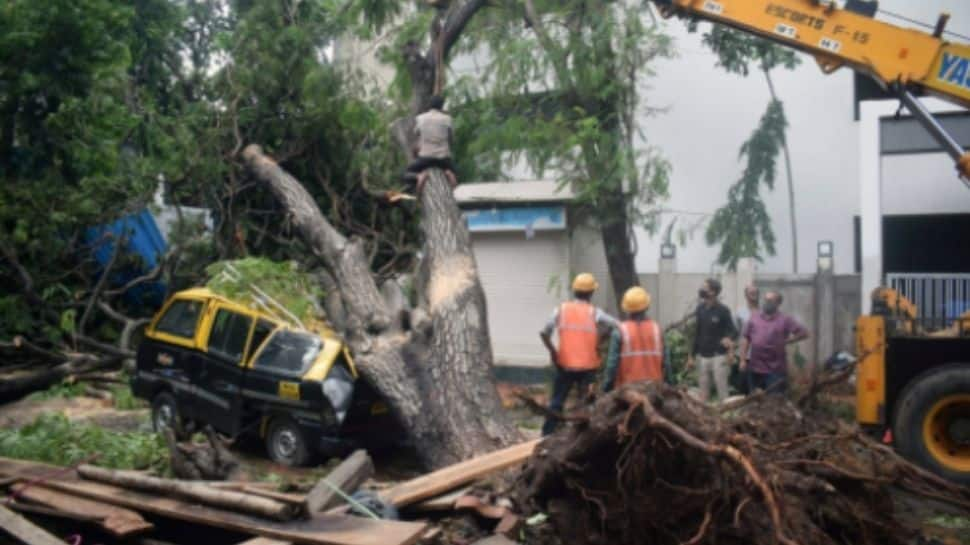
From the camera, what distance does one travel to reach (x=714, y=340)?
11016 millimetres

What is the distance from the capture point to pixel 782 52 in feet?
48.4

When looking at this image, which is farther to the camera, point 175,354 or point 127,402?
point 127,402

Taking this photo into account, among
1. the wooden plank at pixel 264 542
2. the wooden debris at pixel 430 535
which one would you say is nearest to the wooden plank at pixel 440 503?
the wooden debris at pixel 430 535

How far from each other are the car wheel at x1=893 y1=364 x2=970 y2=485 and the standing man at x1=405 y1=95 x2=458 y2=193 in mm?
4400

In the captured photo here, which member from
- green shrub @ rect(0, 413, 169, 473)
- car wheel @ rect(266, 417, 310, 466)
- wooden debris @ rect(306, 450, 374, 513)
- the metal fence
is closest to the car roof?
car wheel @ rect(266, 417, 310, 466)

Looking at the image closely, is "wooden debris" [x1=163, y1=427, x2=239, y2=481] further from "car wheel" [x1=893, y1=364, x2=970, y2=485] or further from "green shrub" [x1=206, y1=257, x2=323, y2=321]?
"car wheel" [x1=893, y1=364, x2=970, y2=485]

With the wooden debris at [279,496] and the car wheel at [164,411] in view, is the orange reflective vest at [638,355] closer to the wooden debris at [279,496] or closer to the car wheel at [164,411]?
the wooden debris at [279,496]

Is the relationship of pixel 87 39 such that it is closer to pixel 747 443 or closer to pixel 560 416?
pixel 560 416

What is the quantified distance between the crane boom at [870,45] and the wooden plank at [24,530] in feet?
21.2

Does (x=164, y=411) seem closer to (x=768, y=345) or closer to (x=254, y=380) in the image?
(x=254, y=380)

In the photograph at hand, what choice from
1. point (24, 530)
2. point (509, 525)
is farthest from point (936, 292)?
point (24, 530)

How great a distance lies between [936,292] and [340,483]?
6374 millimetres

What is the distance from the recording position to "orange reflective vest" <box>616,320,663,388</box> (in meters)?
8.09

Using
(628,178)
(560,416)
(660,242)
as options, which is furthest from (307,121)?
(560,416)
